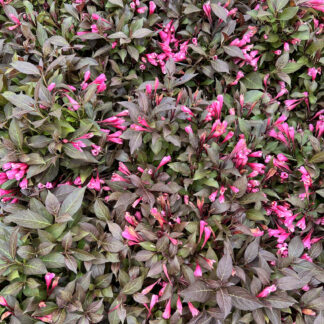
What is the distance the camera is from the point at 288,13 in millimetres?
2135

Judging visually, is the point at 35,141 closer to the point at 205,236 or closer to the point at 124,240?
the point at 124,240

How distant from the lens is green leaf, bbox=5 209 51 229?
164 centimetres

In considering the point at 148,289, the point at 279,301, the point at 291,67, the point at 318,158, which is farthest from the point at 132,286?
the point at 291,67

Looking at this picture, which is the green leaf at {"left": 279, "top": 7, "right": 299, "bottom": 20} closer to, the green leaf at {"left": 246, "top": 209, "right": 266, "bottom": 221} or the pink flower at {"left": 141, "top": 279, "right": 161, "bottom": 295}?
the green leaf at {"left": 246, "top": 209, "right": 266, "bottom": 221}

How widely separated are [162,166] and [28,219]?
2.90ft

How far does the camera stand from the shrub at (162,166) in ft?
5.41

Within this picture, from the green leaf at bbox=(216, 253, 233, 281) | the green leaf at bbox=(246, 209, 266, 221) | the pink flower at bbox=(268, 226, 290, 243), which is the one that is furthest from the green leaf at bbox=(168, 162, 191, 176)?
the pink flower at bbox=(268, 226, 290, 243)

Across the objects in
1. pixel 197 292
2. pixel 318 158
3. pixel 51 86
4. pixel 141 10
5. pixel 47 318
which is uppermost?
pixel 141 10

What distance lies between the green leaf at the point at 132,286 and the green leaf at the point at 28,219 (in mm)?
567

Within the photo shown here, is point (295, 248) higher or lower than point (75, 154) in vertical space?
lower

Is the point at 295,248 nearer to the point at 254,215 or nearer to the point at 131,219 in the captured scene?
the point at 254,215

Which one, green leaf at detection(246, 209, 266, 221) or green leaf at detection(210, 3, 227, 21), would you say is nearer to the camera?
green leaf at detection(246, 209, 266, 221)

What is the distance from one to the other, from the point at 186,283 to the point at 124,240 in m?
0.44

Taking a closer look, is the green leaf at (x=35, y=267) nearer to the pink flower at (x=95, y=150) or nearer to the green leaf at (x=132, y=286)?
the green leaf at (x=132, y=286)
